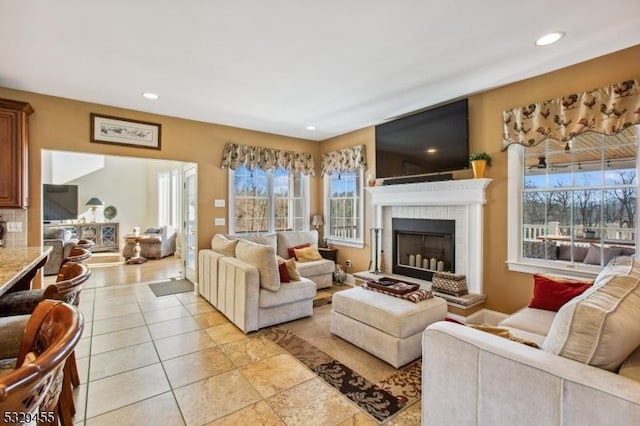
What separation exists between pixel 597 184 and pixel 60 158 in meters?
11.2

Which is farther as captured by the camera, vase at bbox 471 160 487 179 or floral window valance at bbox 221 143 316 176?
floral window valance at bbox 221 143 316 176

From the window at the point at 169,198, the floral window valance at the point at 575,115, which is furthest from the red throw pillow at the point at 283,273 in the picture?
the window at the point at 169,198

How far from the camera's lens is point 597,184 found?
2887 mm

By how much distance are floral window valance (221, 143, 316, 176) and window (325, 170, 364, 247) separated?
0.52m

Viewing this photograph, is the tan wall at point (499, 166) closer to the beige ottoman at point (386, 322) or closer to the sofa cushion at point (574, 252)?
the sofa cushion at point (574, 252)

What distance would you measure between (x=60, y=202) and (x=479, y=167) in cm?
985

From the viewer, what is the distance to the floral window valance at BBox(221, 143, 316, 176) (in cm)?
494

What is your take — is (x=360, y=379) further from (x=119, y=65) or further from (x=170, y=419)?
(x=119, y=65)

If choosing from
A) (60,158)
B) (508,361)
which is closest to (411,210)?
(508,361)

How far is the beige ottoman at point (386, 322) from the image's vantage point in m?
2.54

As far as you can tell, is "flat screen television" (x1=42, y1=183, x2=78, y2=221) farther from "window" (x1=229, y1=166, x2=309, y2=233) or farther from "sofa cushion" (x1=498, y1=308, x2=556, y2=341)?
"sofa cushion" (x1=498, y1=308, x2=556, y2=341)

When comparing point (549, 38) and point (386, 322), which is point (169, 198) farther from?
point (549, 38)

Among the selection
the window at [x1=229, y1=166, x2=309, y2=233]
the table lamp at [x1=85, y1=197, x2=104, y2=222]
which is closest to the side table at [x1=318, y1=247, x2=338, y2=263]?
the window at [x1=229, y1=166, x2=309, y2=233]

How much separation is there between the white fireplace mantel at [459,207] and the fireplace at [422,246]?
104 mm
